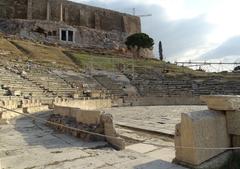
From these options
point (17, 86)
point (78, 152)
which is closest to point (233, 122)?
point (78, 152)

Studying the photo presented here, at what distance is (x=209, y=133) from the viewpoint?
200 inches

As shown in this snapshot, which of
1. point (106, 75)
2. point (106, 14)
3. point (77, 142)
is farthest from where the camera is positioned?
point (106, 14)

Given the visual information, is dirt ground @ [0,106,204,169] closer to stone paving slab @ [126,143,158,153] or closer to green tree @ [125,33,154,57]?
stone paving slab @ [126,143,158,153]

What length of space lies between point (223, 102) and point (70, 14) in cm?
5144

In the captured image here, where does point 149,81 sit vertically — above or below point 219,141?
above

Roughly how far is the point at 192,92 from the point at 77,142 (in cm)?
1714

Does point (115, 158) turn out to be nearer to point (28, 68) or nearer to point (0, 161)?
point (0, 161)

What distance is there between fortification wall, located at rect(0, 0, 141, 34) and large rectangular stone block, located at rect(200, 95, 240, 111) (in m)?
46.8

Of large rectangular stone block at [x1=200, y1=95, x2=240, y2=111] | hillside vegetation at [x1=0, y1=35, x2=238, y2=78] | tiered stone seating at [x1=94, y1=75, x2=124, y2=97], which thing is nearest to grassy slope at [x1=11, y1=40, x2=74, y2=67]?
hillside vegetation at [x1=0, y1=35, x2=238, y2=78]

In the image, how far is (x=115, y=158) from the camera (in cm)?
535

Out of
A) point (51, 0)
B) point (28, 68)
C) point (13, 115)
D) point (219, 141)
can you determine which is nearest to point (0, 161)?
point (219, 141)

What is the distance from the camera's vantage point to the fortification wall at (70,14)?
49188 millimetres

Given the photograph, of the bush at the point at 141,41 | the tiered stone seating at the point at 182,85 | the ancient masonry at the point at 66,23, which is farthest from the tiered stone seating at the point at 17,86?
the bush at the point at 141,41

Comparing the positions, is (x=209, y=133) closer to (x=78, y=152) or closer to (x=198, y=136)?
(x=198, y=136)
